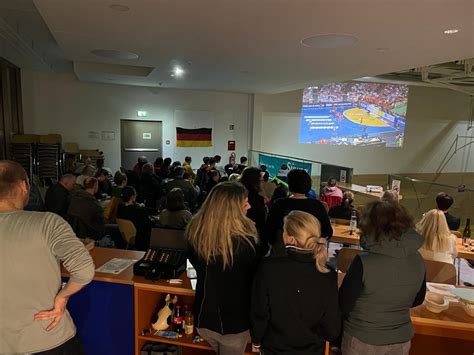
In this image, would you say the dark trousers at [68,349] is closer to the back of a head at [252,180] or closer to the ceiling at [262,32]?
the back of a head at [252,180]

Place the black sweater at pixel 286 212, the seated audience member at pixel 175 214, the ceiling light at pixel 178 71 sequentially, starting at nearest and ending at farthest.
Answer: the black sweater at pixel 286 212, the seated audience member at pixel 175 214, the ceiling light at pixel 178 71

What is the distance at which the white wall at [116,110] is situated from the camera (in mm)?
8789

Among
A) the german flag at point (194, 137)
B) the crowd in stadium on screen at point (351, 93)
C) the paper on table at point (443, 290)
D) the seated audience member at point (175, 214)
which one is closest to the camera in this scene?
the paper on table at point (443, 290)

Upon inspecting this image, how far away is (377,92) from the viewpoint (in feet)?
38.6

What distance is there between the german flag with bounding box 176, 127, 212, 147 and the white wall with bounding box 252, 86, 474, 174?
4.91 feet

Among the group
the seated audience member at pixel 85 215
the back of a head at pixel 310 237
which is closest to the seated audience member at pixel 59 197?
the seated audience member at pixel 85 215

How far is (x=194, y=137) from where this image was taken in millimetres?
10297

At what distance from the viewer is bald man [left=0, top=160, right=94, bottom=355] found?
1374 mm

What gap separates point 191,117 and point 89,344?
846cm

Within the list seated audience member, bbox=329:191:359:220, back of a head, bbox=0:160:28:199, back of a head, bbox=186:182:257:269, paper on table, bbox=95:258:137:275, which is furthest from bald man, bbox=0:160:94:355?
seated audience member, bbox=329:191:359:220

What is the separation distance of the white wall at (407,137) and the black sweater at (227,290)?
30.4ft

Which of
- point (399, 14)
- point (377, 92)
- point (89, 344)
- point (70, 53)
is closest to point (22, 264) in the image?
point (89, 344)

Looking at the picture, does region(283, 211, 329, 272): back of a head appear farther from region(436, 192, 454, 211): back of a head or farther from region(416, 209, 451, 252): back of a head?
region(436, 192, 454, 211): back of a head

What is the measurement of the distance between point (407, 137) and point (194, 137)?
8243 mm
